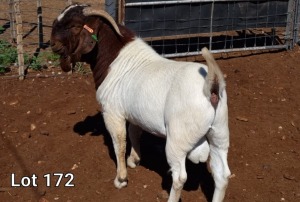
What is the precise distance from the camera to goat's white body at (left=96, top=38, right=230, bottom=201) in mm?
4422

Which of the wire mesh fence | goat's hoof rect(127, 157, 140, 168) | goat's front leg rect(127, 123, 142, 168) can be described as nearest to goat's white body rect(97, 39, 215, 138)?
goat's front leg rect(127, 123, 142, 168)

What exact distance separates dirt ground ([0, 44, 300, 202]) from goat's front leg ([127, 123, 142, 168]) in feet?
0.35

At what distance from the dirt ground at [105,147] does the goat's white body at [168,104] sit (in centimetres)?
51

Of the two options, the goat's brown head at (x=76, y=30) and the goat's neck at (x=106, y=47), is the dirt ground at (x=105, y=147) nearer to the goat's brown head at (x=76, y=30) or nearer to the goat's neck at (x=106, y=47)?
the goat's neck at (x=106, y=47)

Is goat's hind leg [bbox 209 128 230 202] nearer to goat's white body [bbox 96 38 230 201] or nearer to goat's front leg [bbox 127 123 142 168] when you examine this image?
goat's white body [bbox 96 38 230 201]

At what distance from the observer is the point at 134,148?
19.3 ft

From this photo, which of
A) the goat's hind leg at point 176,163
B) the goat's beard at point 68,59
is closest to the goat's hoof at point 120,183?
the goat's hind leg at point 176,163

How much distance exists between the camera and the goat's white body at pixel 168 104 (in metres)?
4.42

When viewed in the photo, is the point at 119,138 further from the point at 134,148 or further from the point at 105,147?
the point at 105,147

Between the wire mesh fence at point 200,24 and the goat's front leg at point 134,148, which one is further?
the wire mesh fence at point 200,24

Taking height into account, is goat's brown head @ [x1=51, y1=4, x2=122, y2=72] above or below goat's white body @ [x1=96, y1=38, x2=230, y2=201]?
above

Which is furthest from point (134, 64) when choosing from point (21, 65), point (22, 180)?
point (21, 65)

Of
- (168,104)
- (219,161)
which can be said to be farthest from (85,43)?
(219,161)

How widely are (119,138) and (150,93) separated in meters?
0.77
